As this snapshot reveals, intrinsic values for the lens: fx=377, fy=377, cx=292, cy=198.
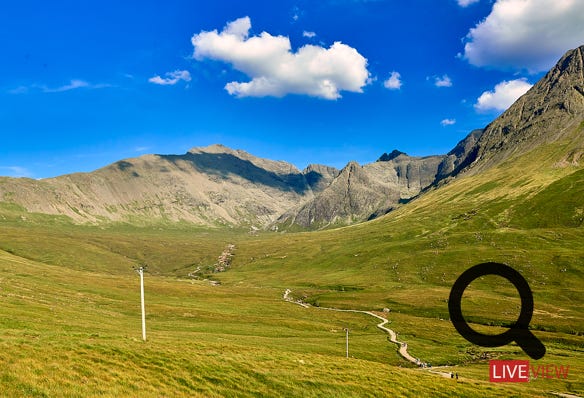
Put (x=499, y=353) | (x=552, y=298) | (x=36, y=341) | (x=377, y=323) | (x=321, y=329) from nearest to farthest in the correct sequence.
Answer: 1. (x=36, y=341)
2. (x=499, y=353)
3. (x=321, y=329)
4. (x=377, y=323)
5. (x=552, y=298)

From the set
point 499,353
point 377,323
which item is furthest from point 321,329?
point 499,353

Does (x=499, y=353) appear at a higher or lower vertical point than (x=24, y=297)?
lower

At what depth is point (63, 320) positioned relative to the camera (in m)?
68.0

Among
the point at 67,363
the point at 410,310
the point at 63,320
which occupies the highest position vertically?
the point at 67,363

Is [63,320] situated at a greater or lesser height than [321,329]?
greater

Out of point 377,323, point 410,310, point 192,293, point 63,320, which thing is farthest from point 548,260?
point 63,320

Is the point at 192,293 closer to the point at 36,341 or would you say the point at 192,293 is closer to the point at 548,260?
the point at 36,341

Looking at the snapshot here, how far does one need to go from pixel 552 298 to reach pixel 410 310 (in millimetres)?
61178

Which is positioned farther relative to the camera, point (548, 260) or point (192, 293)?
point (548, 260)

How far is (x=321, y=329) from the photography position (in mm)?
106875

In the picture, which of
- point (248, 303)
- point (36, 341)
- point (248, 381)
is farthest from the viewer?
point (248, 303)

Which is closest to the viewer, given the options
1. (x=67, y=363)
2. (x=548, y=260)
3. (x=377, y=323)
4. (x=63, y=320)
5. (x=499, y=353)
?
(x=67, y=363)

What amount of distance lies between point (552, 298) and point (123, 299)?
549 ft

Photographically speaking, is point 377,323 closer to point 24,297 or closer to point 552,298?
point 552,298
